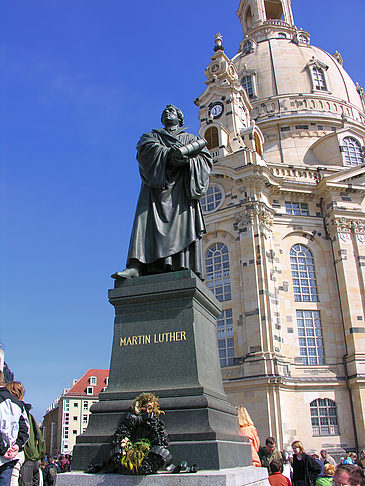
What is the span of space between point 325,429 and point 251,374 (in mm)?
5503

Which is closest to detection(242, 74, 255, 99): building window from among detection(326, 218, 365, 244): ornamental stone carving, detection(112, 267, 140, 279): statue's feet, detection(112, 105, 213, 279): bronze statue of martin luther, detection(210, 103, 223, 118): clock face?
detection(210, 103, 223, 118): clock face

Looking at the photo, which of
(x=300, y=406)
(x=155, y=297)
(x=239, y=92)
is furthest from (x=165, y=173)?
(x=239, y=92)

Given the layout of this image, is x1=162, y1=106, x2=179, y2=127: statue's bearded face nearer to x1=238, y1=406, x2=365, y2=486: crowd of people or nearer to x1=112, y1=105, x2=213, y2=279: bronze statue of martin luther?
x1=112, y1=105, x2=213, y2=279: bronze statue of martin luther

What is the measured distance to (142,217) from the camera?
7.50 m

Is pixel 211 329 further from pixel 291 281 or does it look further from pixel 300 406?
pixel 291 281

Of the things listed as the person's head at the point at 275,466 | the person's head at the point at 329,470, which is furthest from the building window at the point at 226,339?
the person's head at the point at 329,470

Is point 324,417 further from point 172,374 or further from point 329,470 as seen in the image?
point 172,374

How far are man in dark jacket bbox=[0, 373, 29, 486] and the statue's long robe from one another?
2.86 metres

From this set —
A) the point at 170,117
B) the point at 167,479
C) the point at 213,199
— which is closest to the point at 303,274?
the point at 213,199

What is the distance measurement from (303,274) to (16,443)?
90.9 feet

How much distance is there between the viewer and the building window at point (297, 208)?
32406 millimetres

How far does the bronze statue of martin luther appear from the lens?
7207mm

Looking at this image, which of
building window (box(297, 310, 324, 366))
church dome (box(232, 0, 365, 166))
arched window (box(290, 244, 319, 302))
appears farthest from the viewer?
church dome (box(232, 0, 365, 166))

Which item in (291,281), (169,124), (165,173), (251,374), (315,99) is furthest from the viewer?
(315,99)
